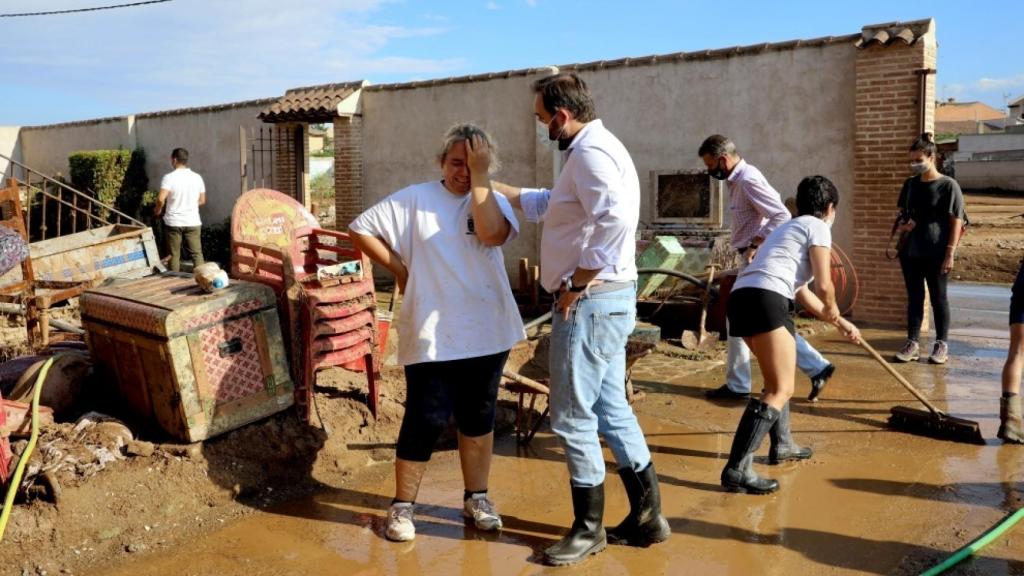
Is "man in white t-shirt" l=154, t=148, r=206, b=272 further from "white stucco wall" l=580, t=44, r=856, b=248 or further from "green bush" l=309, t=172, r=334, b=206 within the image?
"green bush" l=309, t=172, r=334, b=206

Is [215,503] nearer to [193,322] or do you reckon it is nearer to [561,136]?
[193,322]

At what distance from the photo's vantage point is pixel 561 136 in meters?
3.65

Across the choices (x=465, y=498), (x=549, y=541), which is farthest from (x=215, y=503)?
(x=549, y=541)

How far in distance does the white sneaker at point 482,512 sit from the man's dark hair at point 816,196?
2.28 meters

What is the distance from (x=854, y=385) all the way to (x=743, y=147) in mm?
4237

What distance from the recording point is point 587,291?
11.8ft

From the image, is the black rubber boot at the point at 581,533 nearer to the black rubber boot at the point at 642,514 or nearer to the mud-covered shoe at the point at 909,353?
the black rubber boot at the point at 642,514

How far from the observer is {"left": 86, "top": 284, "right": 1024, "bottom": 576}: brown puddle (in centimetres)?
373

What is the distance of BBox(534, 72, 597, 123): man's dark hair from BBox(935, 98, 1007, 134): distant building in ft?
205

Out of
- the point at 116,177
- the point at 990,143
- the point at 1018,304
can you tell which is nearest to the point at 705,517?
the point at 1018,304

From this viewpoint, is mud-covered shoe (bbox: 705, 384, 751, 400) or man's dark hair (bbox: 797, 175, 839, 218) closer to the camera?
man's dark hair (bbox: 797, 175, 839, 218)

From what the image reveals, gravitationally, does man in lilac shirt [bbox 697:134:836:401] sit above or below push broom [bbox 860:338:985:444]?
above

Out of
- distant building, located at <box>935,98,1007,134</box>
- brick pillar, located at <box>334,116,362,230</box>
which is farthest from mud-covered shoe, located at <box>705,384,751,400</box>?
distant building, located at <box>935,98,1007,134</box>

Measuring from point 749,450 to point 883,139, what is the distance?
5870 mm
